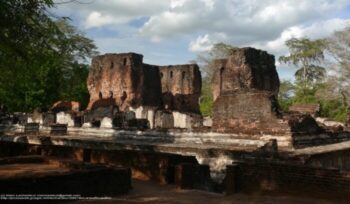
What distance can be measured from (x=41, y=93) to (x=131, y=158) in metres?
17.7

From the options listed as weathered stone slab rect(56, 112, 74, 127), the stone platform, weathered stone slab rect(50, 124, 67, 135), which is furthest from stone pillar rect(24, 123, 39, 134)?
the stone platform

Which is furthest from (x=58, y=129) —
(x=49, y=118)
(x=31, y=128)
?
→ (x=49, y=118)

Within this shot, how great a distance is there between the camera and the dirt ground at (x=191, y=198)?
264 inches

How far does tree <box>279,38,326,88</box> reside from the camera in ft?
117

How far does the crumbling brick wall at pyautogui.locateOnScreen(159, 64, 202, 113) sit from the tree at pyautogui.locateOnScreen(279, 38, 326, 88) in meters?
10.4

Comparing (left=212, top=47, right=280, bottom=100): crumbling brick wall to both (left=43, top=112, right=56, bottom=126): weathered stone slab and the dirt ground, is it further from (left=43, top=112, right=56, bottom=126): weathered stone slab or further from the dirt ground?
the dirt ground

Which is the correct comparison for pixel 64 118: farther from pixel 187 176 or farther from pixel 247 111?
pixel 187 176

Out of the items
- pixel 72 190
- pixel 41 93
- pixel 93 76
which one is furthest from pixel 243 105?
pixel 93 76

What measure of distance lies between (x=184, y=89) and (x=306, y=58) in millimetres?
12534

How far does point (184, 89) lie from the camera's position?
3044cm

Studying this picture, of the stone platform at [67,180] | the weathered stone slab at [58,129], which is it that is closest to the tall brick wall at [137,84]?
the weathered stone slab at [58,129]

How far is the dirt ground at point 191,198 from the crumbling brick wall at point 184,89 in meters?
21.4

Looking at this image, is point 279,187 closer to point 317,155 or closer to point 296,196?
point 296,196

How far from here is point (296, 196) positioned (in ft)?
22.5
